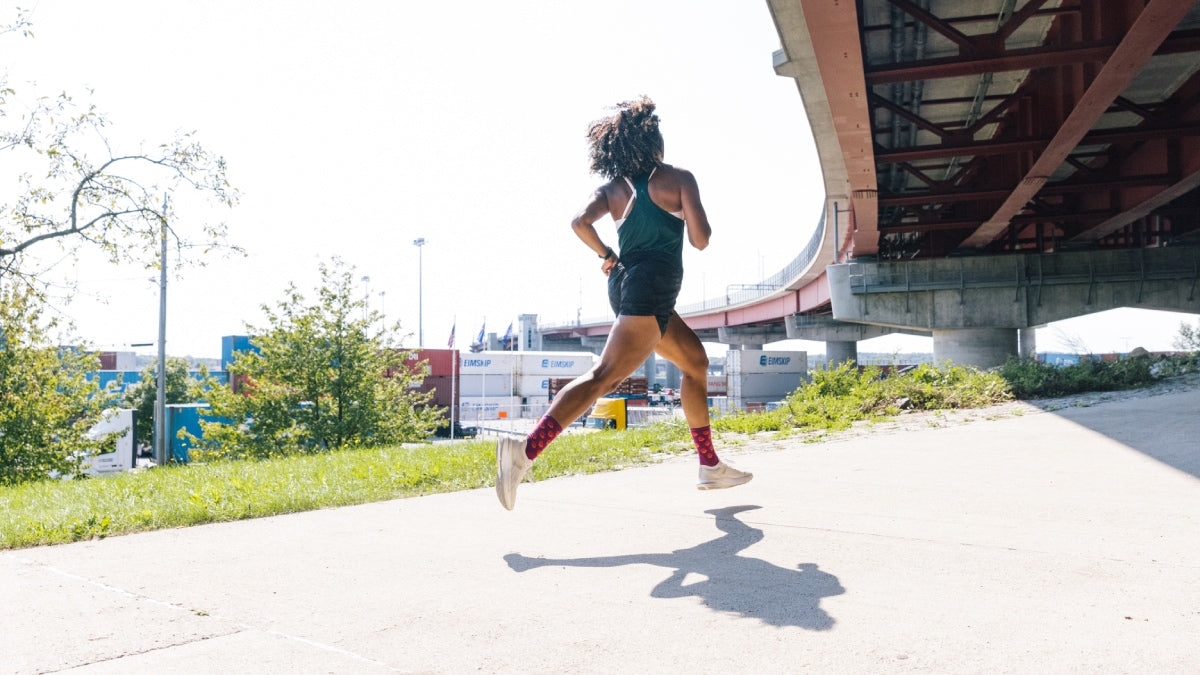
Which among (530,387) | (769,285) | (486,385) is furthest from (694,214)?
(530,387)

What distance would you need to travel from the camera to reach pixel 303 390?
20.1 m

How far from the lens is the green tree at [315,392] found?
63.6ft

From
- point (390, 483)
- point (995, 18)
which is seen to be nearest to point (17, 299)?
point (390, 483)

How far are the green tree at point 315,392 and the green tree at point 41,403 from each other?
269 centimetres

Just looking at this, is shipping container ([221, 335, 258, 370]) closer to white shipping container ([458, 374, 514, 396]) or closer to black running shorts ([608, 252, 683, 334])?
white shipping container ([458, 374, 514, 396])

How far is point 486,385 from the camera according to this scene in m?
55.0

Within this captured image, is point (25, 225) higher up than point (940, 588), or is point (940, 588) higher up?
point (25, 225)

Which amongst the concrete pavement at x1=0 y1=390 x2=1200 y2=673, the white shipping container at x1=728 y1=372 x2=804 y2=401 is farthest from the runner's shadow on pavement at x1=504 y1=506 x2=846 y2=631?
the white shipping container at x1=728 y1=372 x2=804 y2=401

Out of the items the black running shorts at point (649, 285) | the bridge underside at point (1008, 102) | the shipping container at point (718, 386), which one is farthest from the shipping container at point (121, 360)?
the black running shorts at point (649, 285)

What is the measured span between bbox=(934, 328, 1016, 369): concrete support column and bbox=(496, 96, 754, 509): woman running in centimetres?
2521

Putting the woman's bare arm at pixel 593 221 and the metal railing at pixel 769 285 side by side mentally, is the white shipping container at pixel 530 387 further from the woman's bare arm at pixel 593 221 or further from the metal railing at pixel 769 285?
the woman's bare arm at pixel 593 221

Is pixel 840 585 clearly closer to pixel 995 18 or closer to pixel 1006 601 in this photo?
pixel 1006 601

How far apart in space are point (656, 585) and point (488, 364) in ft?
173

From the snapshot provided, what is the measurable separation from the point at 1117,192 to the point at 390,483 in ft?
69.8
